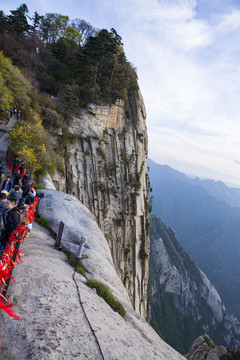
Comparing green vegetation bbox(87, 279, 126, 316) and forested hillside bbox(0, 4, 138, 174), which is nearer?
green vegetation bbox(87, 279, 126, 316)

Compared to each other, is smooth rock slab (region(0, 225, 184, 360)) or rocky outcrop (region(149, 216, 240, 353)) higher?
smooth rock slab (region(0, 225, 184, 360))

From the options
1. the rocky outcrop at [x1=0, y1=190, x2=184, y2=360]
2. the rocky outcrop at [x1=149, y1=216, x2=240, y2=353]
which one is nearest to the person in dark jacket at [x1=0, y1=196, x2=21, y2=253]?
the rocky outcrop at [x1=0, y1=190, x2=184, y2=360]

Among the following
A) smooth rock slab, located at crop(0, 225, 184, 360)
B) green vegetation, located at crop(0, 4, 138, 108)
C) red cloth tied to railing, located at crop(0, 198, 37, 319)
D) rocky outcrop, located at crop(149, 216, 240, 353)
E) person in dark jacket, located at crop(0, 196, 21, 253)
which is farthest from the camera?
rocky outcrop, located at crop(149, 216, 240, 353)

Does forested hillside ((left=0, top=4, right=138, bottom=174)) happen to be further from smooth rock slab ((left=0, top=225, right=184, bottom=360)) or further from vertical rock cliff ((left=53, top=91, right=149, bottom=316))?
smooth rock slab ((left=0, top=225, right=184, bottom=360))

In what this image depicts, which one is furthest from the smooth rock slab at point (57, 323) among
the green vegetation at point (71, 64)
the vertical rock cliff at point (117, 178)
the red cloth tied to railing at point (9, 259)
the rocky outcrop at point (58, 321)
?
the green vegetation at point (71, 64)

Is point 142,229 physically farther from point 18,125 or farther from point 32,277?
point 32,277

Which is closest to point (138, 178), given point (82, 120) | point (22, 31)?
point (82, 120)

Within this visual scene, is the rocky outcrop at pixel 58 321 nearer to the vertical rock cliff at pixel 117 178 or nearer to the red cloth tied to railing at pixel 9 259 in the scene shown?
the red cloth tied to railing at pixel 9 259
